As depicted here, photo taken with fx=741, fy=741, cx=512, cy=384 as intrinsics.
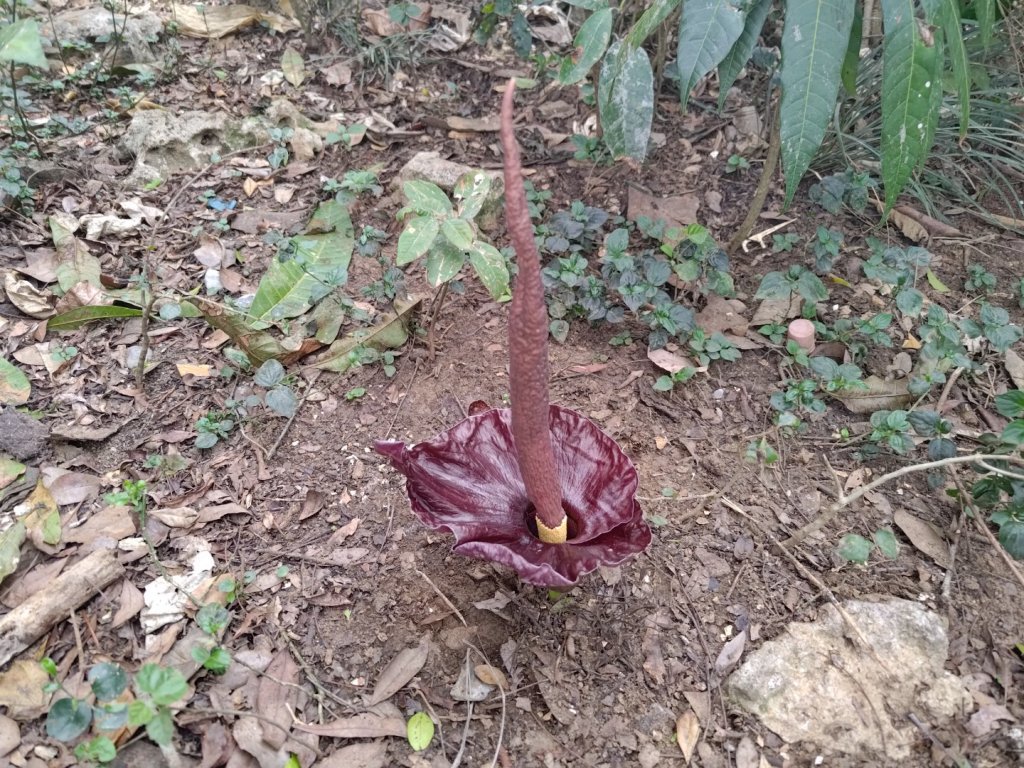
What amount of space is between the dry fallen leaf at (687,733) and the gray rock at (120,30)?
3.88 m

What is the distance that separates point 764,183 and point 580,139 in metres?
0.78

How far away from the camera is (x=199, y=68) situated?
3754mm

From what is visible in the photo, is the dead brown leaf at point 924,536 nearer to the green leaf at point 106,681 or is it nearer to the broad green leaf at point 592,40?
the broad green leaf at point 592,40

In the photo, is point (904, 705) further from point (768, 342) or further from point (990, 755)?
point (768, 342)

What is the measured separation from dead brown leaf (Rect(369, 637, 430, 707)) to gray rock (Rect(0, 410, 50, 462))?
1245mm

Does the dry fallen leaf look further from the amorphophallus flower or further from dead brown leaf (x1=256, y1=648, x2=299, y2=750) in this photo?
dead brown leaf (x1=256, y1=648, x2=299, y2=750)

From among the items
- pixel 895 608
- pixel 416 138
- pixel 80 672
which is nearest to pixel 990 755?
pixel 895 608

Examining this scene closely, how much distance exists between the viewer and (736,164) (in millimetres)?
3229

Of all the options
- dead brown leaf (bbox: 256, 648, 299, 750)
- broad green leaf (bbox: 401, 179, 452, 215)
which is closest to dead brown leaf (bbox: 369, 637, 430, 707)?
dead brown leaf (bbox: 256, 648, 299, 750)

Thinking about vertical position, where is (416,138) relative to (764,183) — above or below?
below

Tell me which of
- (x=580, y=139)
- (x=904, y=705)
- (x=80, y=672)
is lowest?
(x=80, y=672)

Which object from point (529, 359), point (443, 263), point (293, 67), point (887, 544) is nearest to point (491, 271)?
point (443, 263)

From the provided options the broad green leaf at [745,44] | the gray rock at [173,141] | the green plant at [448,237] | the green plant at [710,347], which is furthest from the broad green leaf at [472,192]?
the gray rock at [173,141]

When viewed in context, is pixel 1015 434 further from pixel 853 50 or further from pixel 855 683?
pixel 853 50
